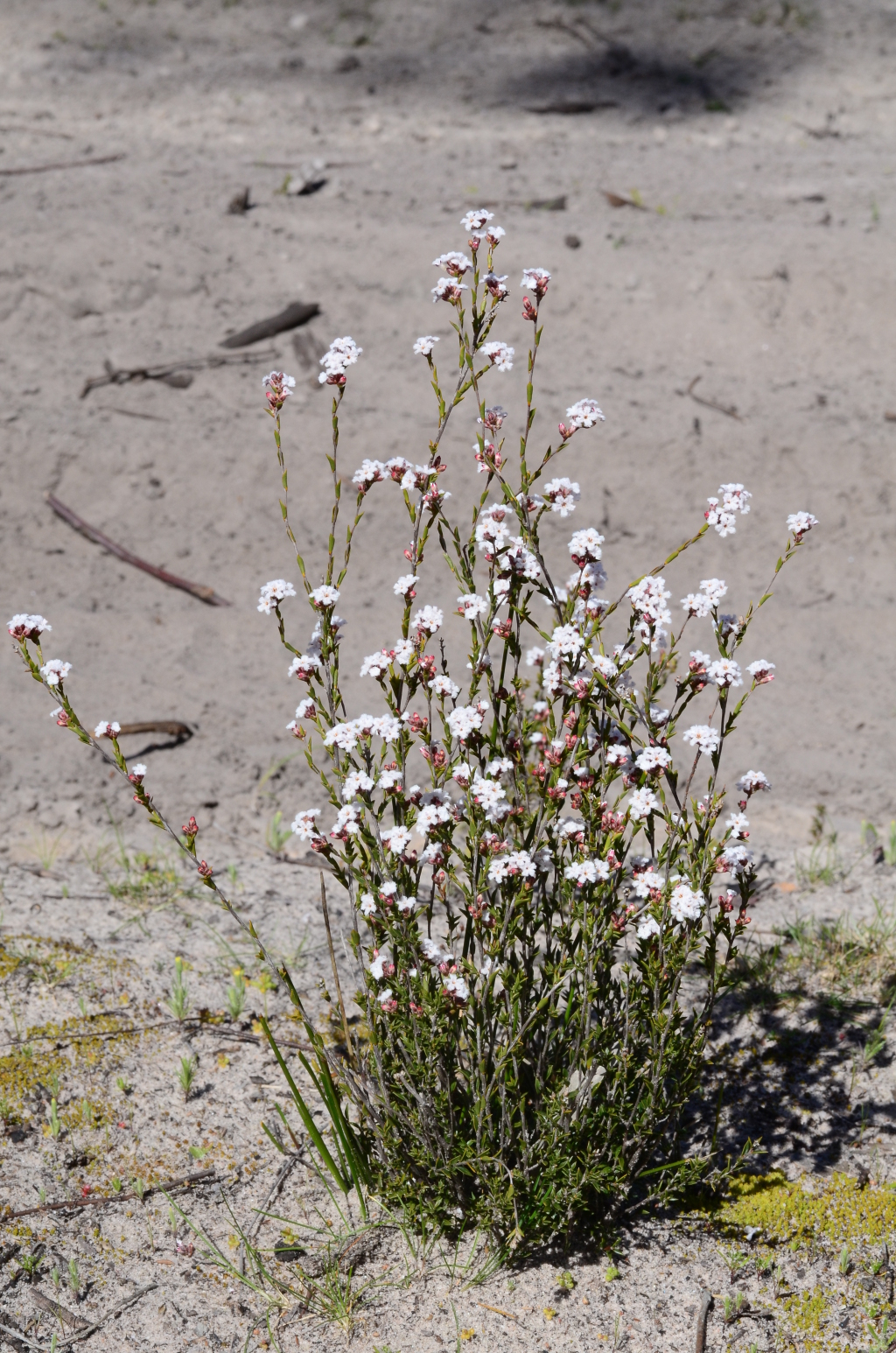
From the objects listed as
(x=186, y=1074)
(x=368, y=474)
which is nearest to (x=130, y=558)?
(x=186, y=1074)

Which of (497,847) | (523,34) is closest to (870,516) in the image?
(497,847)

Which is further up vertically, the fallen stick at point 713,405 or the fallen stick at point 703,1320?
the fallen stick at point 713,405

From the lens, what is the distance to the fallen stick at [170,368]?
6.04 metres

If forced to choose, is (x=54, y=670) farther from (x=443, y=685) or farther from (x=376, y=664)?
(x=443, y=685)

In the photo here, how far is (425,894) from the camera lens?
3582 millimetres

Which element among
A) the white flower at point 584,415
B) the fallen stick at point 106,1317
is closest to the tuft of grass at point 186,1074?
the fallen stick at point 106,1317

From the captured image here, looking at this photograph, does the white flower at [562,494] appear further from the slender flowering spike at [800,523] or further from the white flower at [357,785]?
the white flower at [357,785]

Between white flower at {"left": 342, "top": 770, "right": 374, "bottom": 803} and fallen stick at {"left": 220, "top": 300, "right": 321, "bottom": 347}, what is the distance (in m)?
4.66

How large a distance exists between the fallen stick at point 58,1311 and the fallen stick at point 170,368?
185 inches

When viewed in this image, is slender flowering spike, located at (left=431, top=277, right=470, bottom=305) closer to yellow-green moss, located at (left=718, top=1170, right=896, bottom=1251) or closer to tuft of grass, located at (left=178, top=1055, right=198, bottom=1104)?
tuft of grass, located at (left=178, top=1055, right=198, bottom=1104)

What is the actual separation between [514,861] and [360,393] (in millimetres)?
4350

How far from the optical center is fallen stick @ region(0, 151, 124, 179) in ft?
24.0

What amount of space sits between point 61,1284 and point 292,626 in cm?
310

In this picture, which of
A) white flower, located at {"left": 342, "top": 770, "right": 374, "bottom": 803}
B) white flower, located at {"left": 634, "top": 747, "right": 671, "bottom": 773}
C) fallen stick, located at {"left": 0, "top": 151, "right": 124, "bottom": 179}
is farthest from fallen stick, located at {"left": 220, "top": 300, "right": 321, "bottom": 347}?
white flower, located at {"left": 634, "top": 747, "right": 671, "bottom": 773}
